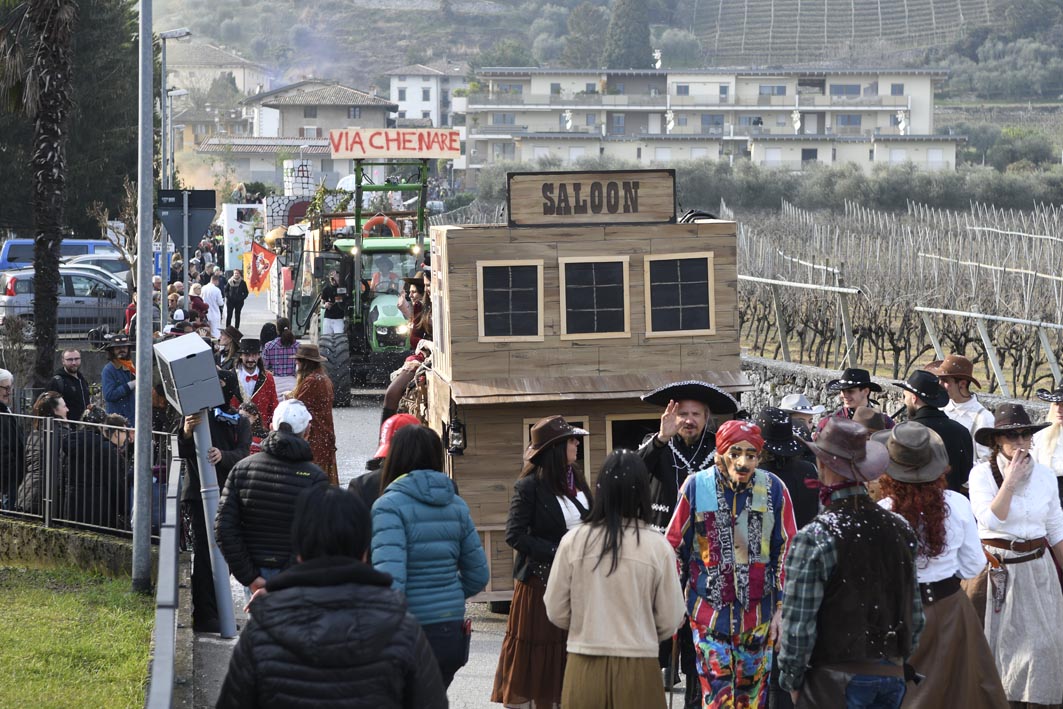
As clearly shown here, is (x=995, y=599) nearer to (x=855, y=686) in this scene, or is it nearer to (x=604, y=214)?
(x=855, y=686)

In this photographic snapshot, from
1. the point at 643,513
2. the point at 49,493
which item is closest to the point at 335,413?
the point at 49,493

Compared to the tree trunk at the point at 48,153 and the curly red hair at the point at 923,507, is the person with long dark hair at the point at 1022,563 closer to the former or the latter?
the curly red hair at the point at 923,507

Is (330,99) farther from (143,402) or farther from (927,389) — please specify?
(927,389)

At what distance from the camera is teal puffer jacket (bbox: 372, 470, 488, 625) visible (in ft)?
19.9

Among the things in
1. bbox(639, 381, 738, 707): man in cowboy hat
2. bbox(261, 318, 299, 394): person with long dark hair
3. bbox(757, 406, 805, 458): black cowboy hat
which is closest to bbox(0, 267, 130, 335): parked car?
bbox(261, 318, 299, 394): person with long dark hair

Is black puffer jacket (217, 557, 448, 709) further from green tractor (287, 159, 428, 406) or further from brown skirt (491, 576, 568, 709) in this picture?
green tractor (287, 159, 428, 406)

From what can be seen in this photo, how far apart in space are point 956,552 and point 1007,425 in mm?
1051

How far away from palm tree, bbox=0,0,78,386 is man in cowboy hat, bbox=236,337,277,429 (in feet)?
25.5

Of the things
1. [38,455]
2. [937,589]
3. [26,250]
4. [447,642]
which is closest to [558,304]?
[937,589]

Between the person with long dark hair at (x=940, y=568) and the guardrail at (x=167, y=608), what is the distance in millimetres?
2860

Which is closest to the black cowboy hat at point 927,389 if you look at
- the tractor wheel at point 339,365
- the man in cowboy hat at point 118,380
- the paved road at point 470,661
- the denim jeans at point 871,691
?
the paved road at point 470,661

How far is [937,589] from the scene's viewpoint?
6562mm

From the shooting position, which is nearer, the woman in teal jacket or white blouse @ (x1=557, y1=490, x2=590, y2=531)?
the woman in teal jacket

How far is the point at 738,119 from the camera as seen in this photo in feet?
408
